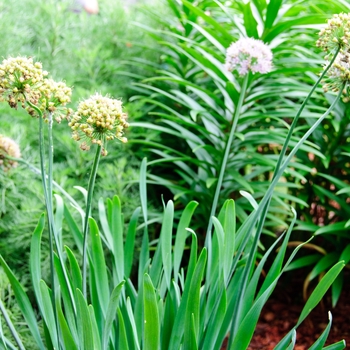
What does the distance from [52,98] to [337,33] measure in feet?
1.93

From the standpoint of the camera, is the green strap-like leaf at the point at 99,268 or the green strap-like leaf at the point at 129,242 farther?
the green strap-like leaf at the point at 129,242

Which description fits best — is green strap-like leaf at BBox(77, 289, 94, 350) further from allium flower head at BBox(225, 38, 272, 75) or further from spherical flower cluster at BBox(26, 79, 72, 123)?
allium flower head at BBox(225, 38, 272, 75)

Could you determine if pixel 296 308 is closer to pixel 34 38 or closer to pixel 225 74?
pixel 225 74

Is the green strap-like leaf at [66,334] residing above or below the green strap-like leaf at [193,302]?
below

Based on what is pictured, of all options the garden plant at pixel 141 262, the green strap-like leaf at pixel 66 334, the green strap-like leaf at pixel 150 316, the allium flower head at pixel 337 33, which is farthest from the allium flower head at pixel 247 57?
the green strap-like leaf at pixel 66 334

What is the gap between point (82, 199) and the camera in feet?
6.36

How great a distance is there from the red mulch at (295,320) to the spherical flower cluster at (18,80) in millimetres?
1494

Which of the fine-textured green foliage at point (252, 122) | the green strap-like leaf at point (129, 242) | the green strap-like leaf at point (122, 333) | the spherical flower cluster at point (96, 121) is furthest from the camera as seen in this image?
the fine-textured green foliage at point (252, 122)

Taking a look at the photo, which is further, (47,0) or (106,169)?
(47,0)

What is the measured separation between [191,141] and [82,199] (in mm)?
490

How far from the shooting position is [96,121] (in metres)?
0.93

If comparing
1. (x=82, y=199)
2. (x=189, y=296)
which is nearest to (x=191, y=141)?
(x=82, y=199)

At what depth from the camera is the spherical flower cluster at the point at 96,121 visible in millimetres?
932

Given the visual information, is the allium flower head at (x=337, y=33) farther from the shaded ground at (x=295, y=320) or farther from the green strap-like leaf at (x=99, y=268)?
the shaded ground at (x=295, y=320)
